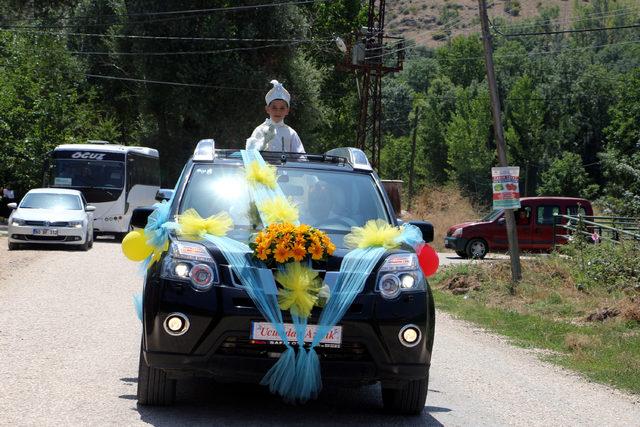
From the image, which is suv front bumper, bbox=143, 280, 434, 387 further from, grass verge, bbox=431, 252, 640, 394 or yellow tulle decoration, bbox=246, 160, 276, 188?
grass verge, bbox=431, 252, 640, 394

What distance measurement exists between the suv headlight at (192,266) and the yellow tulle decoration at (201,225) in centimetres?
21

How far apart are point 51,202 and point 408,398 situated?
848 inches

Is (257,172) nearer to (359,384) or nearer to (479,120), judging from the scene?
(359,384)

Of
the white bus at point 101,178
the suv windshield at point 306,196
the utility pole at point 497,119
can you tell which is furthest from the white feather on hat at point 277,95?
the white bus at point 101,178

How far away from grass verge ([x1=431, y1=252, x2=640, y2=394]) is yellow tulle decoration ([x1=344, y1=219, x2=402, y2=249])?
3.88 m

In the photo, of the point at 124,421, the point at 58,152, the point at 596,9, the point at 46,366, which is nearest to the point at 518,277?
the point at 46,366

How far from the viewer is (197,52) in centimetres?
4650

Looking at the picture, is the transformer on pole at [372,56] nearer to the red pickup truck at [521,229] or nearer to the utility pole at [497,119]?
the red pickup truck at [521,229]

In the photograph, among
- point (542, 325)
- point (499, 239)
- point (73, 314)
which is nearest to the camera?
point (73, 314)

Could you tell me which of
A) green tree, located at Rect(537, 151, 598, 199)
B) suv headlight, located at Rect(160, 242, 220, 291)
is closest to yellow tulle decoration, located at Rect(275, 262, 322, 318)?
suv headlight, located at Rect(160, 242, 220, 291)

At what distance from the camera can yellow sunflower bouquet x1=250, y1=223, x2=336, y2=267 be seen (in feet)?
21.9

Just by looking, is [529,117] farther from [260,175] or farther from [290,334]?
[290,334]

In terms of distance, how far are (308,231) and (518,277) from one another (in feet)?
46.5

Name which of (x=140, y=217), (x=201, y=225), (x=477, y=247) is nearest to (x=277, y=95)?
→ (x=140, y=217)
